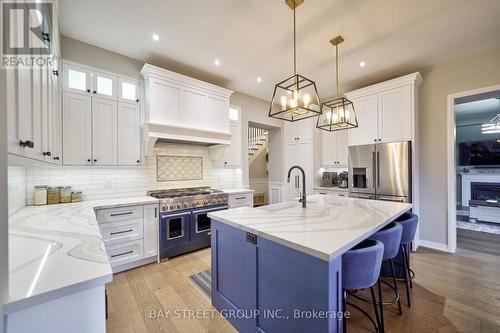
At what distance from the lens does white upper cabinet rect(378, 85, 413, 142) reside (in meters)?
3.43

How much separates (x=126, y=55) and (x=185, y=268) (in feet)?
10.6

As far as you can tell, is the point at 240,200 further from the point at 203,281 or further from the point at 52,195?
the point at 52,195

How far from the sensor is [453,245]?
335 centimetres

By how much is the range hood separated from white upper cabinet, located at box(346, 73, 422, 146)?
2.55 metres

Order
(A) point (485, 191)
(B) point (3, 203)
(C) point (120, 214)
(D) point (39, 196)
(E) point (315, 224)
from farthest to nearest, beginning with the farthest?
1. (A) point (485, 191)
2. (C) point (120, 214)
3. (D) point (39, 196)
4. (E) point (315, 224)
5. (B) point (3, 203)

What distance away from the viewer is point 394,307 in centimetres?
205

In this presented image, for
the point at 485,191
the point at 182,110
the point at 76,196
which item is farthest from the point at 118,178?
the point at 485,191

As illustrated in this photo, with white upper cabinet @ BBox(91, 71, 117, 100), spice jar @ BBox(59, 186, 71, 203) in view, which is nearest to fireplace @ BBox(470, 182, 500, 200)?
white upper cabinet @ BBox(91, 71, 117, 100)

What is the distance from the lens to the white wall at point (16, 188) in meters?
2.02

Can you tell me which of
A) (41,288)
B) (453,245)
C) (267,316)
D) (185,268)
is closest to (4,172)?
(41,288)

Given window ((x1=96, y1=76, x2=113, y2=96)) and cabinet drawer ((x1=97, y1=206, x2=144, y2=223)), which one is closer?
cabinet drawer ((x1=97, y1=206, x2=144, y2=223))

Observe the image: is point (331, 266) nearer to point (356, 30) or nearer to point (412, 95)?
point (356, 30)

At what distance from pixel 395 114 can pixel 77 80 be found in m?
4.80

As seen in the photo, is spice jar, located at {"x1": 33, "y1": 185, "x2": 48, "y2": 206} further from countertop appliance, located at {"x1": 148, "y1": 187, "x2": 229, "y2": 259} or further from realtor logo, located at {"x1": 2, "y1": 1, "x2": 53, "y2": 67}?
realtor logo, located at {"x1": 2, "y1": 1, "x2": 53, "y2": 67}
